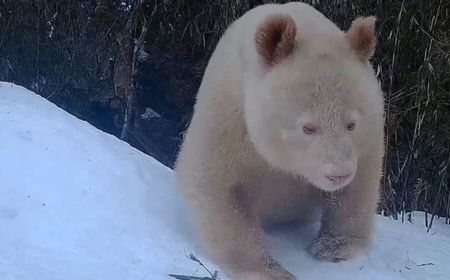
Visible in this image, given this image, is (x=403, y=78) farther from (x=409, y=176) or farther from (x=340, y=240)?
(x=340, y=240)

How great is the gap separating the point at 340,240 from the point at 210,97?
99 cm

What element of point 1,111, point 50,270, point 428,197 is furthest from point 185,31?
point 50,270

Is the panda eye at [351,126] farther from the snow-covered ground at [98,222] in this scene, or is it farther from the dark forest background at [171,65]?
the dark forest background at [171,65]

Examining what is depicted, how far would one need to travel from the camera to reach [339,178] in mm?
3463

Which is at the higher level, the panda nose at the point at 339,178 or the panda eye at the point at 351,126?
the panda eye at the point at 351,126

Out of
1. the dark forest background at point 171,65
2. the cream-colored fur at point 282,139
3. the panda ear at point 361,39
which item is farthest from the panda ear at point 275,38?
the dark forest background at point 171,65

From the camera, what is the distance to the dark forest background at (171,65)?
657cm

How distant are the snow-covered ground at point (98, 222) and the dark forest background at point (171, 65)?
1784 millimetres

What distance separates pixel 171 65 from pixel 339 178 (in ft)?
16.4

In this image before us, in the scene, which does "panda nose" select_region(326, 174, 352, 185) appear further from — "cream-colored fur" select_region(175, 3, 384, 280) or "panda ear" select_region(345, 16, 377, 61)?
"panda ear" select_region(345, 16, 377, 61)

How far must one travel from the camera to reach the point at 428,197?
6961 mm

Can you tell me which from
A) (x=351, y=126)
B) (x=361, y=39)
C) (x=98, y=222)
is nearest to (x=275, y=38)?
(x=361, y=39)

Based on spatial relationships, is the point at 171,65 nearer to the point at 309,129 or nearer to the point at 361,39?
the point at 361,39

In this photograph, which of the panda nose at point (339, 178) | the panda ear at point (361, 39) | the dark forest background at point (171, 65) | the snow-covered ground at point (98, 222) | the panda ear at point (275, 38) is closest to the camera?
the snow-covered ground at point (98, 222)
